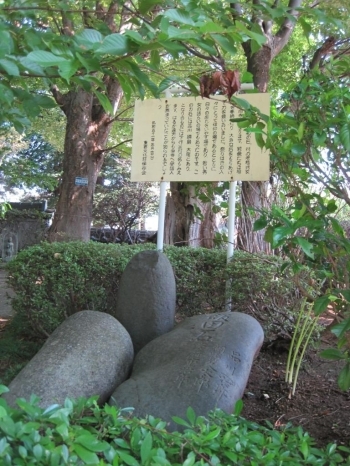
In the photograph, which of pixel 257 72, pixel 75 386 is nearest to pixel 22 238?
pixel 257 72

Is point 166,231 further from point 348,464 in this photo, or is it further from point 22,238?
point 22,238

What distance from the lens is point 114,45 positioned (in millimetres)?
1712

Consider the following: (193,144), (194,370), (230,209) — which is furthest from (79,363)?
(193,144)

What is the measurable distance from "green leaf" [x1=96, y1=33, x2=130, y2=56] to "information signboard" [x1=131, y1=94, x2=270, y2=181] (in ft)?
10.4

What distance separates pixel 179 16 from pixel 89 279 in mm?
3583

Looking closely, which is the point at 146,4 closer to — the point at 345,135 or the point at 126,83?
the point at 126,83

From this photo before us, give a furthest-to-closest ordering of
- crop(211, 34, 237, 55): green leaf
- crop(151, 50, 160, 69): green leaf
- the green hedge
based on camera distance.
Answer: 1. the green hedge
2. crop(151, 50, 160, 69): green leaf
3. crop(211, 34, 237, 55): green leaf

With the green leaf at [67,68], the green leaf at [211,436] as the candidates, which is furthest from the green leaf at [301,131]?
the green leaf at [211,436]

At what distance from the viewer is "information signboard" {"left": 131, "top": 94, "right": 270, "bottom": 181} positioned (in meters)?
4.83

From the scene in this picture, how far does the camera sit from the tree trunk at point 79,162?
26.8ft

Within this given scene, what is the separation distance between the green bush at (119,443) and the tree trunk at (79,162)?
634cm

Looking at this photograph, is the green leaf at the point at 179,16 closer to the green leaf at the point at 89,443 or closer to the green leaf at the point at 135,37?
the green leaf at the point at 135,37

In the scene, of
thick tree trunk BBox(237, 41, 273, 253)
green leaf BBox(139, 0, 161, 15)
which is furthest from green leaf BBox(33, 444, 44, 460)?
thick tree trunk BBox(237, 41, 273, 253)

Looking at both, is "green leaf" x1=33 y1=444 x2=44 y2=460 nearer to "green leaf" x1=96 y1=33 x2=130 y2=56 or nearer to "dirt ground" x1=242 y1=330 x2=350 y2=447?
"green leaf" x1=96 y1=33 x2=130 y2=56
